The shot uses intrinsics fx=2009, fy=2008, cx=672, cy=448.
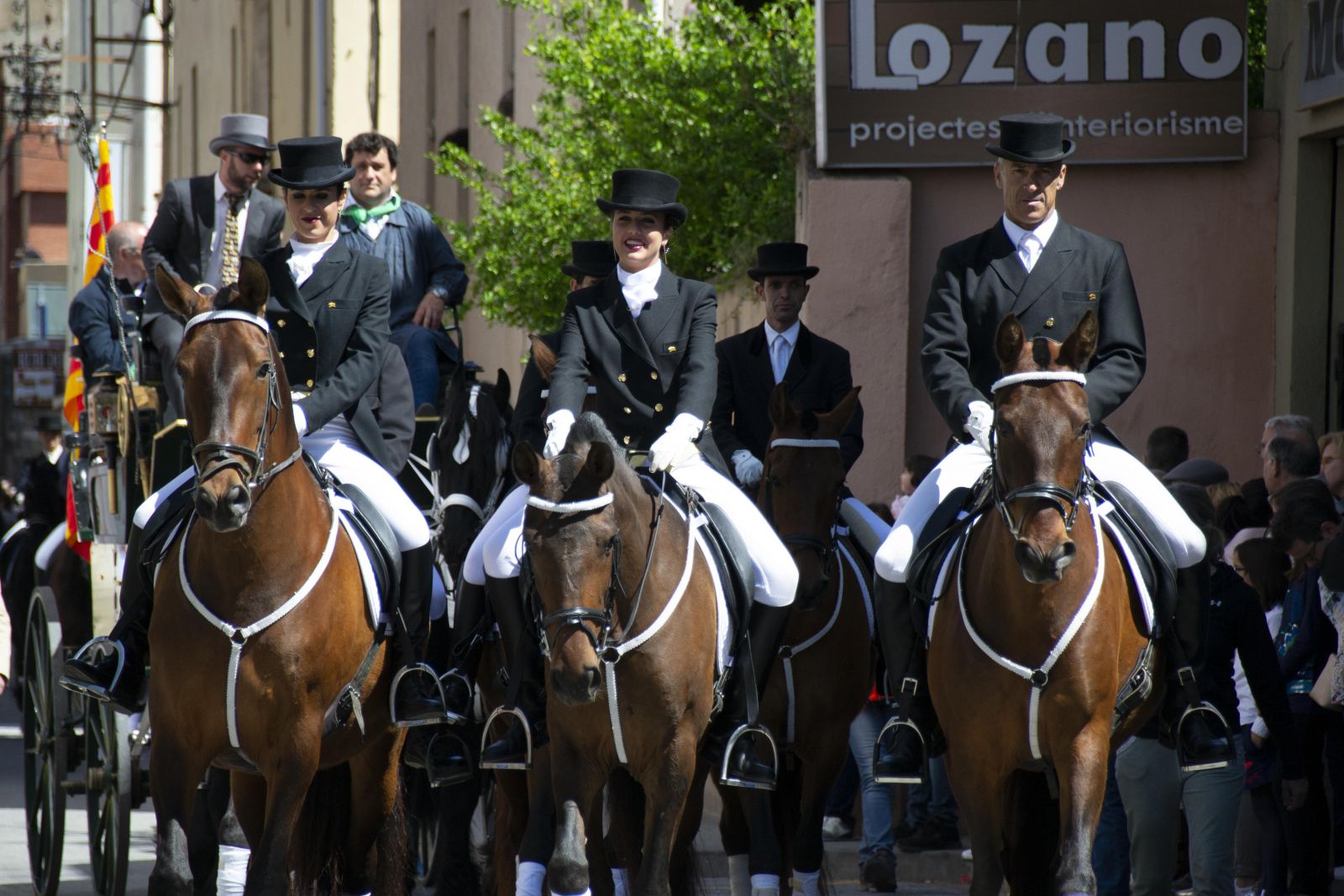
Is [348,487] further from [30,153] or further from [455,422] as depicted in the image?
[30,153]

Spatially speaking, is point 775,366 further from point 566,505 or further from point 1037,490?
point 1037,490

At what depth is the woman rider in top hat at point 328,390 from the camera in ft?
26.2

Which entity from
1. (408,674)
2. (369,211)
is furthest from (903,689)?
(369,211)

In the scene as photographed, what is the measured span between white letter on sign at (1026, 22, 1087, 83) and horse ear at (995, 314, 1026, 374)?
278 inches

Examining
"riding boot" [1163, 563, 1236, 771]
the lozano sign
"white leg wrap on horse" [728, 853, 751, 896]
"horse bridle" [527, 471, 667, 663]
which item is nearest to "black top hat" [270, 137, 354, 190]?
"horse bridle" [527, 471, 667, 663]

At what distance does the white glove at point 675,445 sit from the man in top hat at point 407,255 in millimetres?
3194

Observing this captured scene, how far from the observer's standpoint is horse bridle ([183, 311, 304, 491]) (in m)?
6.75

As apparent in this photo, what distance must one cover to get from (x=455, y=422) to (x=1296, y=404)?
5.89m

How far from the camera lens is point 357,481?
27.3 ft

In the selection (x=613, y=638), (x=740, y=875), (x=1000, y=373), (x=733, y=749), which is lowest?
(x=740, y=875)

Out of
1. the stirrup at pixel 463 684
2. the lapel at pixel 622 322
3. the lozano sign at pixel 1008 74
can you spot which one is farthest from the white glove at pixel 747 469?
the lozano sign at pixel 1008 74

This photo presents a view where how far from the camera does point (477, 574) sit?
8.34m

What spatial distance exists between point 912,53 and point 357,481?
6.61 metres

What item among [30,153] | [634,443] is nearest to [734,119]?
[634,443]
